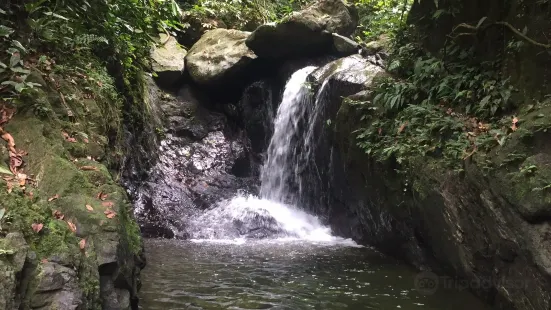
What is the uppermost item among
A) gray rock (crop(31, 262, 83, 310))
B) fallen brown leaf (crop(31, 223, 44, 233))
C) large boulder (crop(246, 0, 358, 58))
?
large boulder (crop(246, 0, 358, 58))

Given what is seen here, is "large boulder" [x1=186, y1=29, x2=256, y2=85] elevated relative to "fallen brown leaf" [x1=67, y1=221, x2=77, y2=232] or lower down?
elevated

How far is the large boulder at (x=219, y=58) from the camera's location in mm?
13812

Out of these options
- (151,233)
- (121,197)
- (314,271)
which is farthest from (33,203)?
(151,233)

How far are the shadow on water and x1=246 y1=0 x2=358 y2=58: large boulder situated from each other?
6915 millimetres

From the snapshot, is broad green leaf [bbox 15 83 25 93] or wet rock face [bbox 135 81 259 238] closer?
broad green leaf [bbox 15 83 25 93]

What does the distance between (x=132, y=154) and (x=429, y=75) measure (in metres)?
7.15

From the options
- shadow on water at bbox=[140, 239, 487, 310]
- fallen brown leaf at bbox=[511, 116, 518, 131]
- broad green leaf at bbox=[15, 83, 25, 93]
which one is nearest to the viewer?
broad green leaf at bbox=[15, 83, 25, 93]

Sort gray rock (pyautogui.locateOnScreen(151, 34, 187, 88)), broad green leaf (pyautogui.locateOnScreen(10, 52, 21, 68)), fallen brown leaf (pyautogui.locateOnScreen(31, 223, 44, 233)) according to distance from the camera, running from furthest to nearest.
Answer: gray rock (pyautogui.locateOnScreen(151, 34, 187, 88)) → broad green leaf (pyautogui.locateOnScreen(10, 52, 21, 68)) → fallen brown leaf (pyautogui.locateOnScreen(31, 223, 44, 233))

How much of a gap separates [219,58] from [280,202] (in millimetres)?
5309

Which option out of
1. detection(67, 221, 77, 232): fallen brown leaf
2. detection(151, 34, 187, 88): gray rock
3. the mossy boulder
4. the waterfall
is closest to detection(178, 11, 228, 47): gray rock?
detection(151, 34, 187, 88): gray rock

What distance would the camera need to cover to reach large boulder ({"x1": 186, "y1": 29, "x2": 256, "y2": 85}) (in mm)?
13812

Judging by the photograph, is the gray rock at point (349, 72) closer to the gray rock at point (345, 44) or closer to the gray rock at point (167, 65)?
the gray rock at point (345, 44)

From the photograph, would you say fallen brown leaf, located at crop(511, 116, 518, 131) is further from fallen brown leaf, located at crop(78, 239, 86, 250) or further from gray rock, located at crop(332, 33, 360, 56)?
gray rock, located at crop(332, 33, 360, 56)

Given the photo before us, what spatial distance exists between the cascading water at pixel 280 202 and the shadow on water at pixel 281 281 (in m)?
1.48
